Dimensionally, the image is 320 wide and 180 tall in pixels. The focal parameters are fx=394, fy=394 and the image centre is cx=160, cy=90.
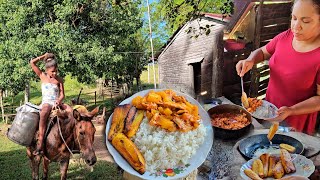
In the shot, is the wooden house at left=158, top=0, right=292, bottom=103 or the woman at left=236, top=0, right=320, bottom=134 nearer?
the woman at left=236, top=0, right=320, bottom=134

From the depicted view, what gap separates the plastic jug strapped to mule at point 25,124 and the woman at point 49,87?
47 mm

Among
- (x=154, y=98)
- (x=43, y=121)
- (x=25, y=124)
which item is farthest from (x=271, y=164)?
(x=25, y=124)

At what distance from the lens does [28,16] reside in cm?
189

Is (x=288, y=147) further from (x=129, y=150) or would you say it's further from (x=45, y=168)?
(x=45, y=168)

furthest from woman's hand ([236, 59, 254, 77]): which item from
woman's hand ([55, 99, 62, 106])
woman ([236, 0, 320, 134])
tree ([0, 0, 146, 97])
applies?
woman's hand ([55, 99, 62, 106])

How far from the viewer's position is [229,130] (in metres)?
1.35

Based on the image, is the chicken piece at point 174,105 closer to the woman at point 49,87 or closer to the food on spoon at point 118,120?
the food on spoon at point 118,120

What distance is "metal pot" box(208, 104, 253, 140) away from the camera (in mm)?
1353

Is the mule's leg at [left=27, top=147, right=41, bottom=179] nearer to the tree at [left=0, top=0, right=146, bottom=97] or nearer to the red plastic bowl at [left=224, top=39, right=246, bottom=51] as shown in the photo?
the tree at [left=0, top=0, right=146, bottom=97]

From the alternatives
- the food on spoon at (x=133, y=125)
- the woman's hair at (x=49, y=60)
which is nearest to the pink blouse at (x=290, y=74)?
the food on spoon at (x=133, y=125)

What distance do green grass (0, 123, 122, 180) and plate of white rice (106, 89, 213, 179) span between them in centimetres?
70

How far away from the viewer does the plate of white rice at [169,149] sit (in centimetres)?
129

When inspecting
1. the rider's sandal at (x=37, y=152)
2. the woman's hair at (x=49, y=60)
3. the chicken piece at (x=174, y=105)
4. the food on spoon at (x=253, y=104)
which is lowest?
the rider's sandal at (x=37, y=152)

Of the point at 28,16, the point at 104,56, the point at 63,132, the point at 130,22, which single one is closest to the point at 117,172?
the point at 63,132
